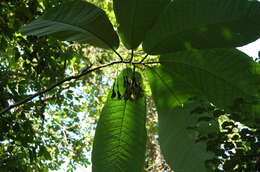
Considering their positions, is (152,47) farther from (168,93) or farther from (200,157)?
(200,157)

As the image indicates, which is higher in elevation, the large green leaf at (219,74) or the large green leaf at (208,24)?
the large green leaf at (208,24)

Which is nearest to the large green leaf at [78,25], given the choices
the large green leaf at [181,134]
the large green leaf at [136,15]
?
the large green leaf at [136,15]

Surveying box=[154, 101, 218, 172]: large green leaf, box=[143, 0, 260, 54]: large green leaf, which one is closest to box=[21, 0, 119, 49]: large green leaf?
box=[143, 0, 260, 54]: large green leaf

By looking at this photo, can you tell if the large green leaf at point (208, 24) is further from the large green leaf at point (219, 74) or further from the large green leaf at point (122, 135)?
the large green leaf at point (122, 135)

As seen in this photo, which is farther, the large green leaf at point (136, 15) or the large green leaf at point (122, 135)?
the large green leaf at point (122, 135)

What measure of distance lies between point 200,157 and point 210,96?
0.70 feet

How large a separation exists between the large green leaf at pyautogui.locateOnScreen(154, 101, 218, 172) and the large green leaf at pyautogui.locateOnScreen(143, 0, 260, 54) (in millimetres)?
217

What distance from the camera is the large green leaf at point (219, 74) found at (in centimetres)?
95

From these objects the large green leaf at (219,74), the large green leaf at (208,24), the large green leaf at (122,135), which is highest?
the large green leaf at (208,24)

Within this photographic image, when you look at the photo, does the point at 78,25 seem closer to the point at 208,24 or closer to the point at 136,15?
the point at 136,15

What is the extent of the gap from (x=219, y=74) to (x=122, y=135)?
400mm

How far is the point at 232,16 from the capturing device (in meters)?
0.89

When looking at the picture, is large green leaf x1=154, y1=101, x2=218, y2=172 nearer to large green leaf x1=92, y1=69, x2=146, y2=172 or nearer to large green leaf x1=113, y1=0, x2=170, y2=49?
large green leaf x1=92, y1=69, x2=146, y2=172

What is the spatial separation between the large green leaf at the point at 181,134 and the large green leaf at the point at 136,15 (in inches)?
8.8
